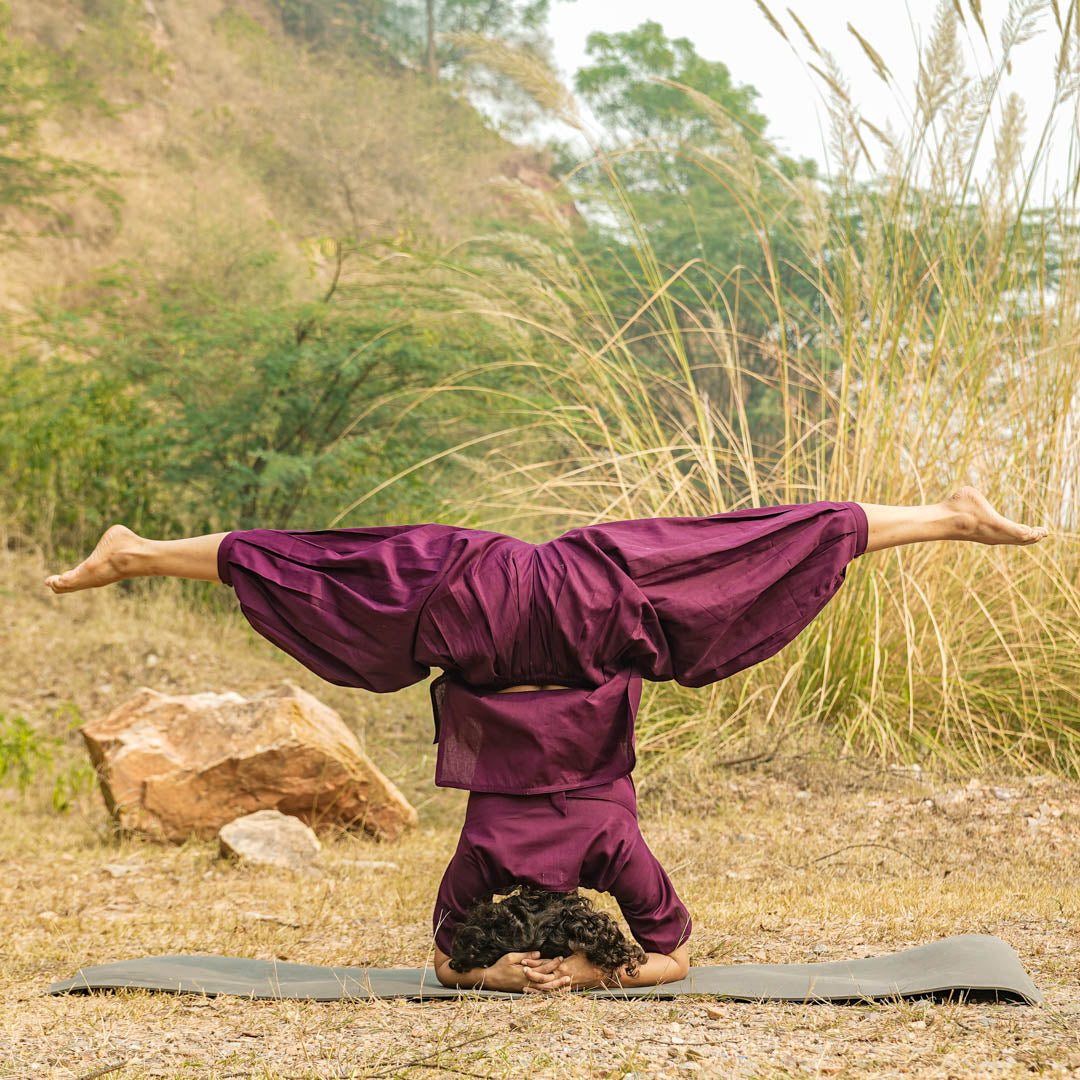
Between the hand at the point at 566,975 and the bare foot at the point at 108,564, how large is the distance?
1055 mm

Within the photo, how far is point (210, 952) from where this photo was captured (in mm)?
2514

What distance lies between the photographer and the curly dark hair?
6.32ft

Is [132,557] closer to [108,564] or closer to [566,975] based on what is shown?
[108,564]

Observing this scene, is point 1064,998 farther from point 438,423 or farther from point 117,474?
point 117,474

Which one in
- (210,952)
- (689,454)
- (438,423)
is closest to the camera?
(210,952)

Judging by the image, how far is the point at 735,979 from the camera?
6.52 feet

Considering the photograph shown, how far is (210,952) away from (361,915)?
455 mm

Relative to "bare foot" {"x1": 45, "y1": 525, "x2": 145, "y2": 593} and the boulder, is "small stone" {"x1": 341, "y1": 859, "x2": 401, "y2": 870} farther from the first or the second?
"bare foot" {"x1": 45, "y1": 525, "x2": 145, "y2": 593}

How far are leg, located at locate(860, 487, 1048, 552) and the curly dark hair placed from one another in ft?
2.86

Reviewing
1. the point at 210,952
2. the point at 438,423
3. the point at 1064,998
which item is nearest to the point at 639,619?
the point at 1064,998

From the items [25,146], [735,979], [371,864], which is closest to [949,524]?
[735,979]

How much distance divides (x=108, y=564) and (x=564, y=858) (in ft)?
3.36

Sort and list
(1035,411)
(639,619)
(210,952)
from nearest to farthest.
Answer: (639,619) → (210,952) → (1035,411)

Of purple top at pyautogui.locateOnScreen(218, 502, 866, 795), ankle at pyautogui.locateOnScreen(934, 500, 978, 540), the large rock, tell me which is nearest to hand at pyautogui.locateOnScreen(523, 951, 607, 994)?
purple top at pyautogui.locateOnScreen(218, 502, 866, 795)
